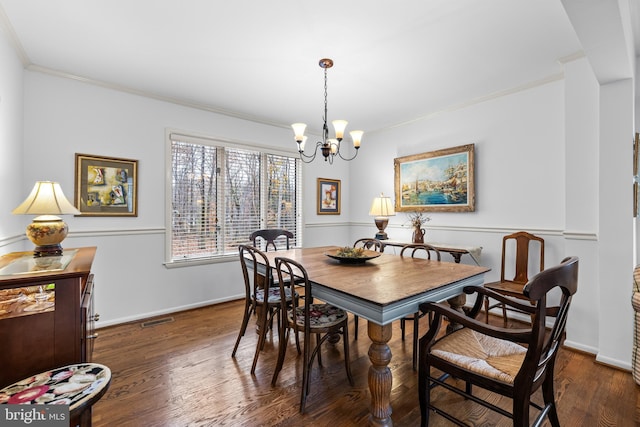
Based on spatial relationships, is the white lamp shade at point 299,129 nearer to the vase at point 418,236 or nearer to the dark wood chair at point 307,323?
the dark wood chair at point 307,323

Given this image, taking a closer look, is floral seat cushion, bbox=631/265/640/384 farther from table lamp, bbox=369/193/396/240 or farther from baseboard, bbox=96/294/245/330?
baseboard, bbox=96/294/245/330

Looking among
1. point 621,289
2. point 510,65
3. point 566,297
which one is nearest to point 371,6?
point 510,65

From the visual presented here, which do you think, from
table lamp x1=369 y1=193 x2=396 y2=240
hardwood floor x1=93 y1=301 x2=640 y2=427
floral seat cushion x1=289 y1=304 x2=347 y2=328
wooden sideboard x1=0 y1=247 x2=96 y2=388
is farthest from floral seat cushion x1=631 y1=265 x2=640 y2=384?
wooden sideboard x1=0 y1=247 x2=96 y2=388

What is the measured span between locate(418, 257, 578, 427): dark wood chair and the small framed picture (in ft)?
11.2

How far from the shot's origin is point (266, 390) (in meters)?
1.96

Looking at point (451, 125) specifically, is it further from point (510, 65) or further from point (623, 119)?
point (623, 119)

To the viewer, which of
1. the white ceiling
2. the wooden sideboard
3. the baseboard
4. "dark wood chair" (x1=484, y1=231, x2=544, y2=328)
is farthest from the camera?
the baseboard

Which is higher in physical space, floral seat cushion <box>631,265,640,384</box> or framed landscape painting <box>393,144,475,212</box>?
framed landscape painting <box>393,144,475,212</box>

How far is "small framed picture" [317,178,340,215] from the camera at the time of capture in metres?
4.88

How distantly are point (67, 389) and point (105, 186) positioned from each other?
2.48 m

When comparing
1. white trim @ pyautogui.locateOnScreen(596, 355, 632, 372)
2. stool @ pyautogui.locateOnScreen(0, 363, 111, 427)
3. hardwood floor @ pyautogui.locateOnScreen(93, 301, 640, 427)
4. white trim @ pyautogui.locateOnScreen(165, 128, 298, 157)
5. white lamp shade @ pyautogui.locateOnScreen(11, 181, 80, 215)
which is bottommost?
hardwood floor @ pyautogui.locateOnScreen(93, 301, 640, 427)

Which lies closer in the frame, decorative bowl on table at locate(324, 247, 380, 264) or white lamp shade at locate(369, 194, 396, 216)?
decorative bowl on table at locate(324, 247, 380, 264)

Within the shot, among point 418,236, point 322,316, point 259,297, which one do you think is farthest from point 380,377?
point 418,236

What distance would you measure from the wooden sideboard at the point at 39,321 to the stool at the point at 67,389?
0.06 metres
